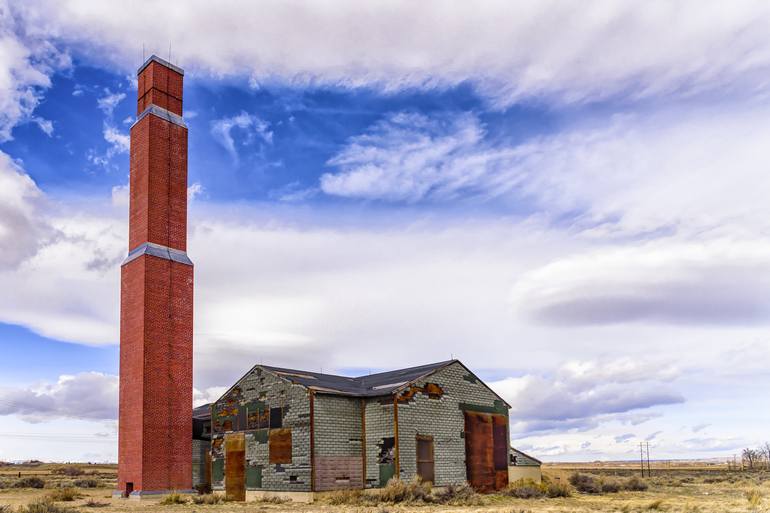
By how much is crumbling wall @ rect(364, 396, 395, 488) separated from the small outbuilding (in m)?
7.60

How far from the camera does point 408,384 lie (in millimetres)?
29812

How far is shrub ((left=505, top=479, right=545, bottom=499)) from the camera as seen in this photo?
3092cm

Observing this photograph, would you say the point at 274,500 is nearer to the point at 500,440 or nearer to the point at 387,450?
the point at 387,450

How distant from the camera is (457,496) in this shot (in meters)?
28.1

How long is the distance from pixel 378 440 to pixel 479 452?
556 centimetres

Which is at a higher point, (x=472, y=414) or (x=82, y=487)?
(x=472, y=414)

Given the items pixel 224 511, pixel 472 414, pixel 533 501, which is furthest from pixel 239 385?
pixel 533 501

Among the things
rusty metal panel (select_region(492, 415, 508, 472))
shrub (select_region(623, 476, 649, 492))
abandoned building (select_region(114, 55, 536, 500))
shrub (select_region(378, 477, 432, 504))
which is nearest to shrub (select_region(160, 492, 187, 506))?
abandoned building (select_region(114, 55, 536, 500))

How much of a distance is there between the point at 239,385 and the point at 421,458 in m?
9.11

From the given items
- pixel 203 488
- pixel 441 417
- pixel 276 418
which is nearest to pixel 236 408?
pixel 276 418

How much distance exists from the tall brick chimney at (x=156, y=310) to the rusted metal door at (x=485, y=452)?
1337cm

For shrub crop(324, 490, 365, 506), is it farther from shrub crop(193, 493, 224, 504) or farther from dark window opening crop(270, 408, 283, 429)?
shrub crop(193, 493, 224, 504)

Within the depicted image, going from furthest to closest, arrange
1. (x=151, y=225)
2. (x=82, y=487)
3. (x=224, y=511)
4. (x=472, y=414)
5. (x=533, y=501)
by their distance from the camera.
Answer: (x=82, y=487) < (x=151, y=225) < (x=472, y=414) < (x=533, y=501) < (x=224, y=511)

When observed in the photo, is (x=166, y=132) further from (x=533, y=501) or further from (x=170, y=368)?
(x=533, y=501)
